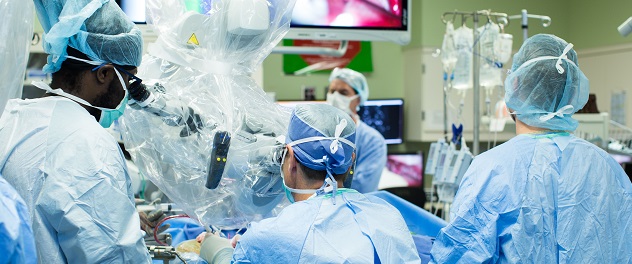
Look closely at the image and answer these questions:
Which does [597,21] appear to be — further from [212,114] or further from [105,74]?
[105,74]

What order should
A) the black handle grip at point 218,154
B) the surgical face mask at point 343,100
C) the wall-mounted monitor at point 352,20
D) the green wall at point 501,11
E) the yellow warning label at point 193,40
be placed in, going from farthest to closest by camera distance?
the green wall at point 501,11
the surgical face mask at point 343,100
the wall-mounted monitor at point 352,20
the yellow warning label at point 193,40
the black handle grip at point 218,154

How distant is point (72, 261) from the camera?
1.57 m

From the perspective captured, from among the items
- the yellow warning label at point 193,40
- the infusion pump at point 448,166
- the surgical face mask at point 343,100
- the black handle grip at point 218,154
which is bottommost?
the infusion pump at point 448,166

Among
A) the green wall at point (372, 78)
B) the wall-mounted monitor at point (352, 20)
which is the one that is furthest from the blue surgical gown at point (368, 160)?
the green wall at point (372, 78)

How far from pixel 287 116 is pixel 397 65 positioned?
5.18m

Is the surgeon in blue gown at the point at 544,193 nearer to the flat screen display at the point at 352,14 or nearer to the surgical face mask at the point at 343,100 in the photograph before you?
the flat screen display at the point at 352,14

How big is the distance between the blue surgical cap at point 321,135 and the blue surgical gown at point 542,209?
0.45 meters

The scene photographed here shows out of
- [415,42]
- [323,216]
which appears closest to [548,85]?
[323,216]

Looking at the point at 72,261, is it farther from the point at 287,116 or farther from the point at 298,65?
the point at 298,65

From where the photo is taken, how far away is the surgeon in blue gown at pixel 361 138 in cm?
370

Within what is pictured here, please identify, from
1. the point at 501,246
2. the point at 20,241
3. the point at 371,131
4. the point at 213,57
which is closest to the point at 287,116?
the point at 213,57

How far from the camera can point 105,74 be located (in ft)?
5.83

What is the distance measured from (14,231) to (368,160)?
9.02ft

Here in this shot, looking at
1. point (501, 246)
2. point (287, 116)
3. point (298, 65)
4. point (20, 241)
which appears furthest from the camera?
point (298, 65)
